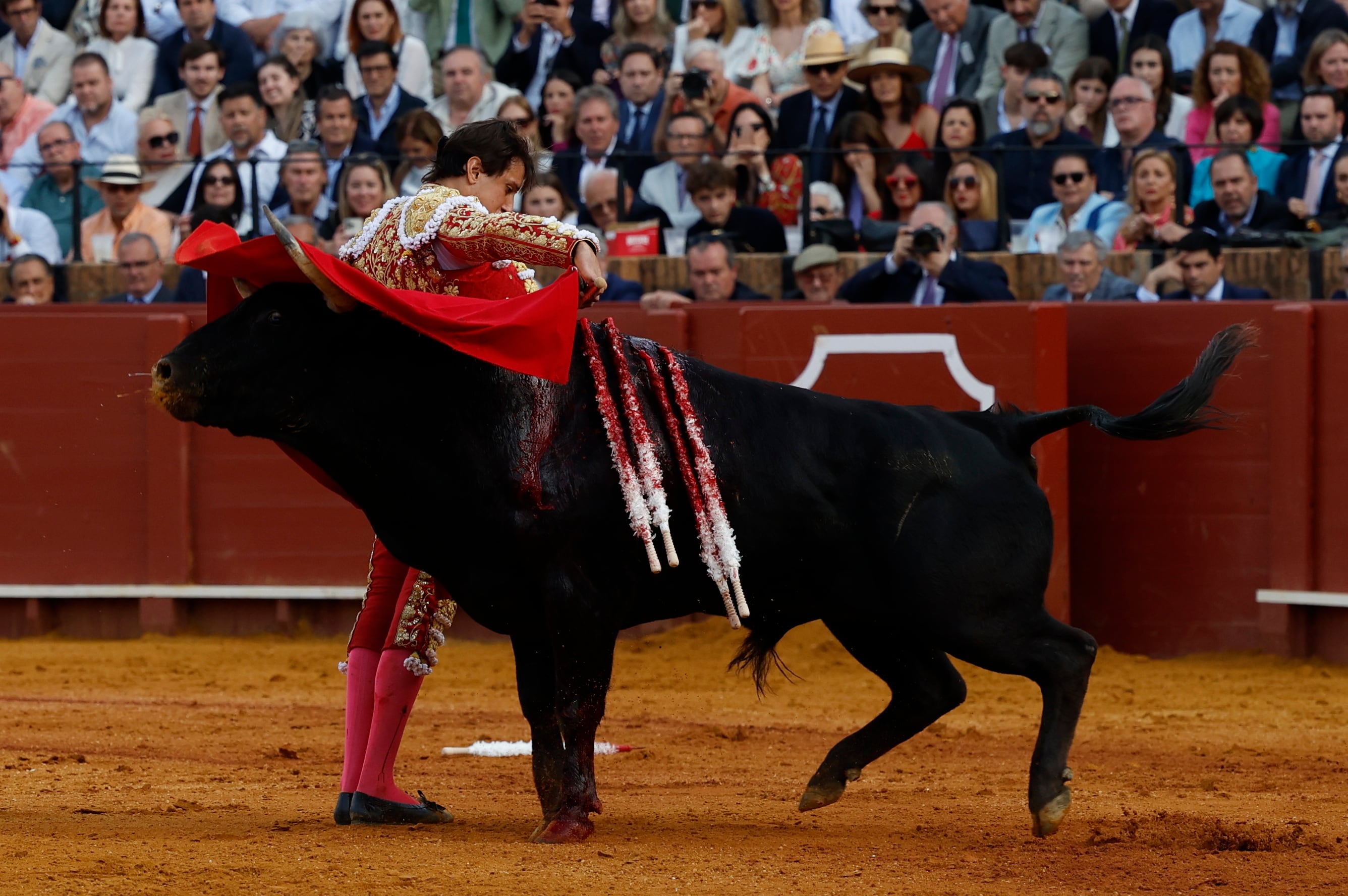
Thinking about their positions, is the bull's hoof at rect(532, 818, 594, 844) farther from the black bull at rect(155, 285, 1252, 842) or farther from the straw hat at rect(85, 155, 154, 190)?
A: the straw hat at rect(85, 155, 154, 190)

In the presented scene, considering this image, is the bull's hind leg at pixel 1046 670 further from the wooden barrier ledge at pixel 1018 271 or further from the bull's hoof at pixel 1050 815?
the wooden barrier ledge at pixel 1018 271

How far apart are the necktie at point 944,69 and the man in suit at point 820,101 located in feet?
1.73

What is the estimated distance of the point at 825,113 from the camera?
399 inches

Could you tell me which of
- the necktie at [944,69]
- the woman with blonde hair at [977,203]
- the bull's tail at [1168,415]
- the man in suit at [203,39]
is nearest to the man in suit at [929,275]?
the woman with blonde hair at [977,203]

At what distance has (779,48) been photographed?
1077 cm

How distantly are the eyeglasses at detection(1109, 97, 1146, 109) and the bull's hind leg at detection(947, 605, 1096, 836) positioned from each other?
510 cm

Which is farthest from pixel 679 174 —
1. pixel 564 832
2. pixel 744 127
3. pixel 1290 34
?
pixel 564 832

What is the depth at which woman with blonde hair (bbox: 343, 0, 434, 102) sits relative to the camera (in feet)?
37.2

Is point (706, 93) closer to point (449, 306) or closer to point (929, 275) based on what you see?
point (929, 275)

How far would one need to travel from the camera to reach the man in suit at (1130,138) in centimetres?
920

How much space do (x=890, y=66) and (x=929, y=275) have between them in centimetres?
152

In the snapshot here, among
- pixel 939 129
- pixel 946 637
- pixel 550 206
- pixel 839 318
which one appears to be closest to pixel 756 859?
pixel 946 637

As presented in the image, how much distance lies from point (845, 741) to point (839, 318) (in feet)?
11.6

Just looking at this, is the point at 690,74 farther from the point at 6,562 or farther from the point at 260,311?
the point at 260,311
